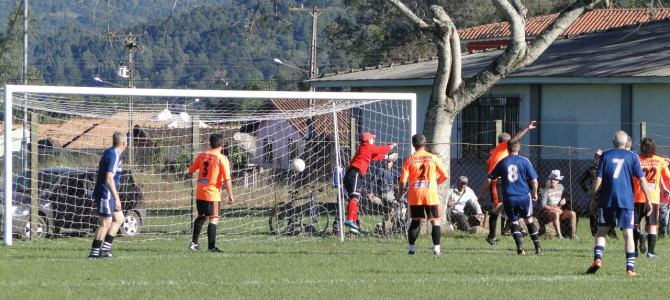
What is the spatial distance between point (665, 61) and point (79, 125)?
45.7ft

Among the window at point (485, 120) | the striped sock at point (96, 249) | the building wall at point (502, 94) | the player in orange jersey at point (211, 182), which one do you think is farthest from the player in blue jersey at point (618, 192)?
the window at point (485, 120)

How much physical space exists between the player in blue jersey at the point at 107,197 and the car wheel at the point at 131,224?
199 inches

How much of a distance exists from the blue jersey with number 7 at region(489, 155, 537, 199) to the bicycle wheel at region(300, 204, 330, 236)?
4.53m

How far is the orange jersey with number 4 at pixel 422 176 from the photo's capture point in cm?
1563

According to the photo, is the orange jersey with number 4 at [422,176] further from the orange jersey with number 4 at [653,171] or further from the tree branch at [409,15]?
the tree branch at [409,15]

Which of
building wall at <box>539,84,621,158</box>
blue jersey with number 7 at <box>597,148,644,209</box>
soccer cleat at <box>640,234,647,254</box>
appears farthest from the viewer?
building wall at <box>539,84,621,158</box>

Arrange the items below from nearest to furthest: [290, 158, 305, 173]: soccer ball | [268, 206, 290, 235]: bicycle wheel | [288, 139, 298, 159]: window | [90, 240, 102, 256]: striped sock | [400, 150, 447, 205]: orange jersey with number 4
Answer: [90, 240, 102, 256]: striped sock < [400, 150, 447, 205]: orange jersey with number 4 < [268, 206, 290, 235]: bicycle wheel < [290, 158, 305, 173]: soccer ball < [288, 139, 298, 159]: window

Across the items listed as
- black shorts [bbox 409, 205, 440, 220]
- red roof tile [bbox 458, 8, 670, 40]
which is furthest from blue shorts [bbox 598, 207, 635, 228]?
red roof tile [bbox 458, 8, 670, 40]

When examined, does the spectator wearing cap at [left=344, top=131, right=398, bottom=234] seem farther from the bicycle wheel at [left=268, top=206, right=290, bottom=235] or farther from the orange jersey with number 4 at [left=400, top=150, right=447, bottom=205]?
the orange jersey with number 4 at [left=400, top=150, right=447, bottom=205]

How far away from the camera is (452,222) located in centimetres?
2069

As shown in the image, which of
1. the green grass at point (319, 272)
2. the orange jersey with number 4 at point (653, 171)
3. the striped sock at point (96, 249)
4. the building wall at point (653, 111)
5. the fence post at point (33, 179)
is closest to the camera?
the green grass at point (319, 272)

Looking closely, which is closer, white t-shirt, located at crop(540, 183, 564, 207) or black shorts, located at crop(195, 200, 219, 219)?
black shorts, located at crop(195, 200, 219, 219)

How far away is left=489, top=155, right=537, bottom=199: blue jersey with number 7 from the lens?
620 inches

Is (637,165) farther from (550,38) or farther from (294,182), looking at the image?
(294,182)
